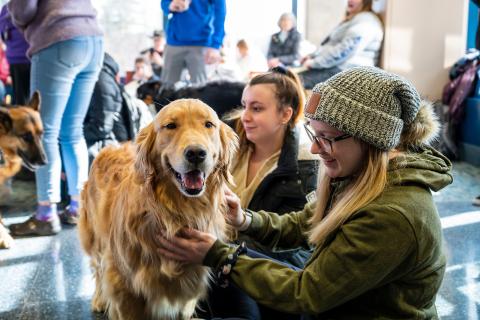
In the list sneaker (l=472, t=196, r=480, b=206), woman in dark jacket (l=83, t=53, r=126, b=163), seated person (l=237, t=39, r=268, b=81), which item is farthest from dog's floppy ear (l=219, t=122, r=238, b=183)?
seated person (l=237, t=39, r=268, b=81)

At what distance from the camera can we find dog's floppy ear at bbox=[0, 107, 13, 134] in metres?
2.65

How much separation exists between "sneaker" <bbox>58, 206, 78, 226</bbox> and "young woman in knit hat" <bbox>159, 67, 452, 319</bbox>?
2.01 meters

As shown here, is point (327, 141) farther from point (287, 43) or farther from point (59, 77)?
point (287, 43)

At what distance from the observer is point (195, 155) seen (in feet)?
4.11

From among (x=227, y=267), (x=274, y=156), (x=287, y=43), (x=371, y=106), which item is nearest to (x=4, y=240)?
(x=274, y=156)

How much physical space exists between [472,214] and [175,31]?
7.65 ft

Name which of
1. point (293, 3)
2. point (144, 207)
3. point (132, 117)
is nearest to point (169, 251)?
point (144, 207)

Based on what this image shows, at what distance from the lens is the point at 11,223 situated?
9.97ft

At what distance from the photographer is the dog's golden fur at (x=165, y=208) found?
1.32 metres

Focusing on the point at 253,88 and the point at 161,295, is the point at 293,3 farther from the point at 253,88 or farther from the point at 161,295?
the point at 161,295

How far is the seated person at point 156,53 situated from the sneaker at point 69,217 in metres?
3.30

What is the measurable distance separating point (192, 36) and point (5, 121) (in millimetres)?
1425

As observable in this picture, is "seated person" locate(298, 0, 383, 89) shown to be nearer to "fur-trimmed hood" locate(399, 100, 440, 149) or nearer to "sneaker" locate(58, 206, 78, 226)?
"sneaker" locate(58, 206, 78, 226)

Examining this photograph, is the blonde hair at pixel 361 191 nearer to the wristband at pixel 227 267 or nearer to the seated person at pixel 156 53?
the wristband at pixel 227 267
